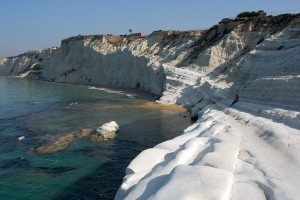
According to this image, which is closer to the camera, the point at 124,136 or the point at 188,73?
the point at 124,136

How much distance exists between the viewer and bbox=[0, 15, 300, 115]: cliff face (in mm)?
29578

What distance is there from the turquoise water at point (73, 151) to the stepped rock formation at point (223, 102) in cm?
460

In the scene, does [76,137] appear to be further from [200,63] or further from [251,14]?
[251,14]

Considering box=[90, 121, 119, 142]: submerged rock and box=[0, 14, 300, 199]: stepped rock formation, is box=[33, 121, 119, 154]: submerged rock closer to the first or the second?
box=[90, 121, 119, 142]: submerged rock

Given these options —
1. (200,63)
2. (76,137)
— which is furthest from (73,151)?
(200,63)

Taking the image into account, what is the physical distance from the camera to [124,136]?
30.0 meters

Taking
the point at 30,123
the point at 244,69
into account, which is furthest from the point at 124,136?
the point at 244,69

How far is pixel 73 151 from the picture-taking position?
81.9 ft

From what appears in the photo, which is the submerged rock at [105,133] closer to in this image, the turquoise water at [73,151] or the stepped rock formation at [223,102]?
the turquoise water at [73,151]

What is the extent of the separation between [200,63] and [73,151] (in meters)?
34.5

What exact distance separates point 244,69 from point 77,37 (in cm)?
8051

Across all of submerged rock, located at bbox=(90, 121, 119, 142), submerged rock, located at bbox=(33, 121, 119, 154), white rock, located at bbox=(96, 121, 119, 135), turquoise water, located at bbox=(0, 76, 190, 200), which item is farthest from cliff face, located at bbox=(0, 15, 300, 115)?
submerged rock, located at bbox=(33, 121, 119, 154)

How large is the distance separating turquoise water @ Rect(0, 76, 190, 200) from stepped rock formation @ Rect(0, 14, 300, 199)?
460 cm

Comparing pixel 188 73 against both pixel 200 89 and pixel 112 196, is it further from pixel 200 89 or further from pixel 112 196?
pixel 112 196
